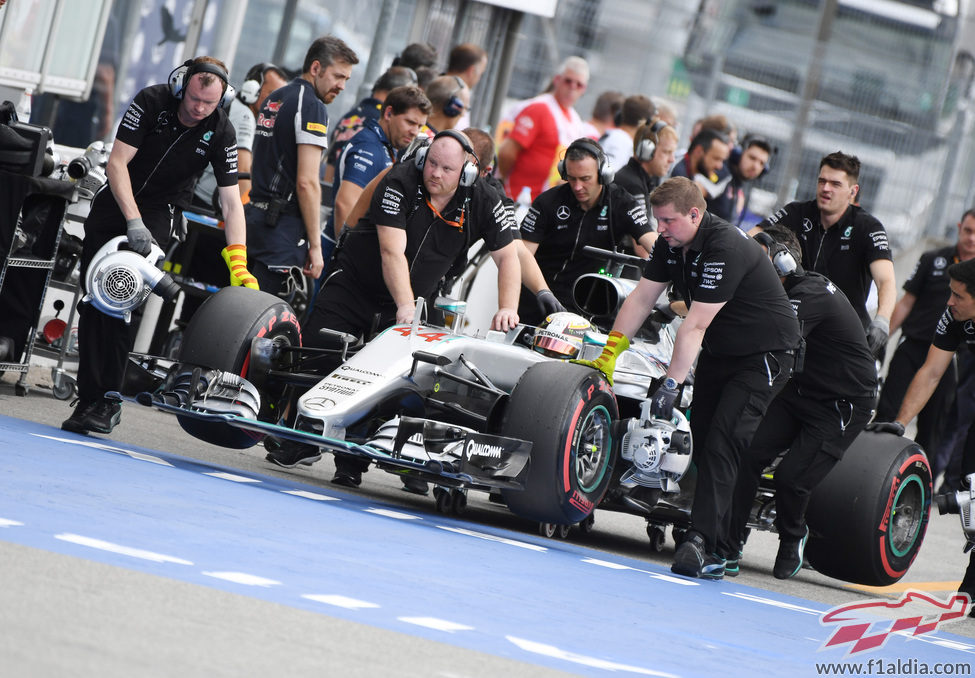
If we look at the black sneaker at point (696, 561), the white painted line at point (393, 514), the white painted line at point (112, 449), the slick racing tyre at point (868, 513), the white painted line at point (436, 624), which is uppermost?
the slick racing tyre at point (868, 513)

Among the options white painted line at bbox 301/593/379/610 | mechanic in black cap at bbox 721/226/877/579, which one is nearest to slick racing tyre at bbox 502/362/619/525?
mechanic in black cap at bbox 721/226/877/579

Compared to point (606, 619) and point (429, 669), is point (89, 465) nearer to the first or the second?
point (606, 619)

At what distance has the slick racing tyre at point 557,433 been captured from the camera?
257 inches

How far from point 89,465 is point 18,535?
1.62 metres

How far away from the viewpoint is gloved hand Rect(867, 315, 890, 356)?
26.5 ft

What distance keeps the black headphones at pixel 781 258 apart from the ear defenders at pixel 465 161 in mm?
1438

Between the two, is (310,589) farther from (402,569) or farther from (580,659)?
(580,659)

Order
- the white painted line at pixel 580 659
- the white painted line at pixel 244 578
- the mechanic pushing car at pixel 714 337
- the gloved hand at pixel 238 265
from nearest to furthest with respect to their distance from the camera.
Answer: the white painted line at pixel 580 659, the white painted line at pixel 244 578, the mechanic pushing car at pixel 714 337, the gloved hand at pixel 238 265

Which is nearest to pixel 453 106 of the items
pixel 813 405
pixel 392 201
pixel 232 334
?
pixel 392 201

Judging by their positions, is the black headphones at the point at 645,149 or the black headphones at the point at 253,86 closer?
the black headphones at the point at 645,149

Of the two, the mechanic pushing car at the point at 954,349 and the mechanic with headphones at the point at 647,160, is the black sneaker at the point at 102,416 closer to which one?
the mechanic with headphones at the point at 647,160

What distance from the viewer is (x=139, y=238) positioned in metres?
6.82

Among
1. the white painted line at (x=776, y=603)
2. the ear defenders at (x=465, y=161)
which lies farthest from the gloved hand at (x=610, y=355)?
the white painted line at (x=776, y=603)

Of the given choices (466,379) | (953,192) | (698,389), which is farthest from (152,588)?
(953,192)
